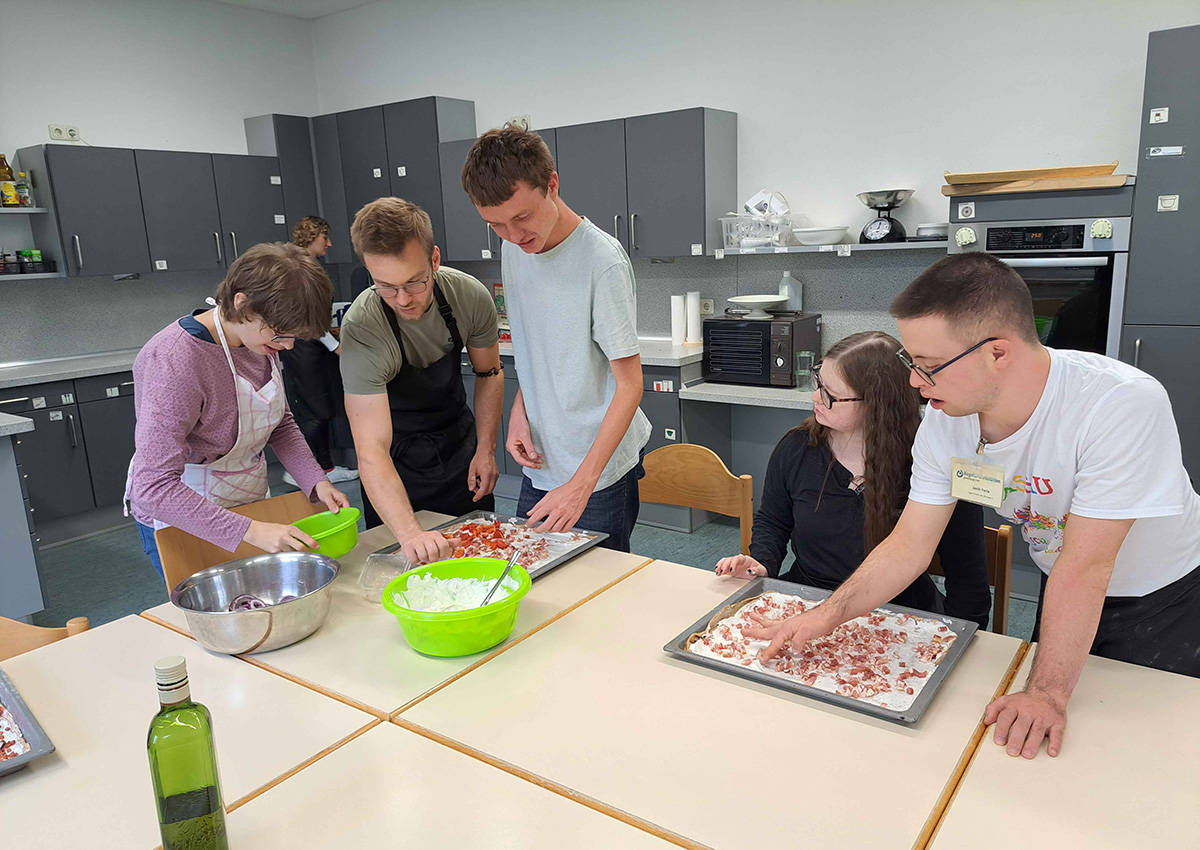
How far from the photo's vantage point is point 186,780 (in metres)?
0.95

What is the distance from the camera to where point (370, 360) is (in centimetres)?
205

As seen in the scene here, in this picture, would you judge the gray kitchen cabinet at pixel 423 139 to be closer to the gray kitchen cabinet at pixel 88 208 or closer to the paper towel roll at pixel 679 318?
the gray kitchen cabinet at pixel 88 208

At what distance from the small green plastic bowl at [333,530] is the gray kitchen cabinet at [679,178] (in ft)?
9.35

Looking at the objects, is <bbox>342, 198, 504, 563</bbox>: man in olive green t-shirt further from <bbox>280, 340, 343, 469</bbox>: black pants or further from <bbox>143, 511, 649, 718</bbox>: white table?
<bbox>280, 340, 343, 469</bbox>: black pants

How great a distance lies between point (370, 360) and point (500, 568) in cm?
69

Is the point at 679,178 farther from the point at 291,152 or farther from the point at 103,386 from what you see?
the point at 103,386

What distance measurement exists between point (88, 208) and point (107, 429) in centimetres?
127

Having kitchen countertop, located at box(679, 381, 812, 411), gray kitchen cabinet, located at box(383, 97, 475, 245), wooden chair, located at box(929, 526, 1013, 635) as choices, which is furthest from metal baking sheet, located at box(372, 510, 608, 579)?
gray kitchen cabinet, located at box(383, 97, 475, 245)

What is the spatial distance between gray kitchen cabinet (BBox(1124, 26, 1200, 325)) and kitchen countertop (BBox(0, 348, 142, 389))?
4.96 meters

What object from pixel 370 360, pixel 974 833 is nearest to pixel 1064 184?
pixel 370 360

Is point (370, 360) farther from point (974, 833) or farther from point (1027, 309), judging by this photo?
point (974, 833)

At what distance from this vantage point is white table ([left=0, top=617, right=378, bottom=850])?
107 cm

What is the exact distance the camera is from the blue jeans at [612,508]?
2076 millimetres

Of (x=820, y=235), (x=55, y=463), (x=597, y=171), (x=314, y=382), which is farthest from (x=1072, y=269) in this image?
(x=55, y=463)
